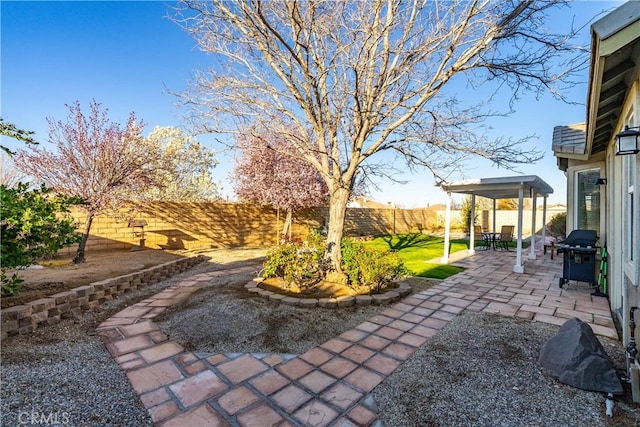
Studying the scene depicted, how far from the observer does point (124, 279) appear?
217 inches

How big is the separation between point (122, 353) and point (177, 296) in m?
2.11

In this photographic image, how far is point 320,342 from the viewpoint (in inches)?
139

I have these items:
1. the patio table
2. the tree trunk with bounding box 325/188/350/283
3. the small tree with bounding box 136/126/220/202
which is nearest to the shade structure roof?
the patio table

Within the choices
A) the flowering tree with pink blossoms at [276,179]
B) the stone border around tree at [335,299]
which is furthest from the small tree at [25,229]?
the flowering tree with pink blossoms at [276,179]

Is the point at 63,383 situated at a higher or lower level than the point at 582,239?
lower

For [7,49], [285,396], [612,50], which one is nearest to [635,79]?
[612,50]

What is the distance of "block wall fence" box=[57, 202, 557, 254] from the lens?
9.23 meters

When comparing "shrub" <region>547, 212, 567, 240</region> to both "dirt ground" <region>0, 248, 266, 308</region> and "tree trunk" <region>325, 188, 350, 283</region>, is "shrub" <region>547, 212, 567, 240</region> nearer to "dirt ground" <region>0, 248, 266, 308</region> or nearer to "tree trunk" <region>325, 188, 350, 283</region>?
"tree trunk" <region>325, 188, 350, 283</region>

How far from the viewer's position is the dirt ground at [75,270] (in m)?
4.37

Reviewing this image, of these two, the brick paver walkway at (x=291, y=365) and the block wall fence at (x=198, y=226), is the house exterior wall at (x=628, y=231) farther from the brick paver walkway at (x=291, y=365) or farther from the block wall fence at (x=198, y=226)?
the block wall fence at (x=198, y=226)

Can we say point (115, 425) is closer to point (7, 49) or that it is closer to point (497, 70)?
point (497, 70)

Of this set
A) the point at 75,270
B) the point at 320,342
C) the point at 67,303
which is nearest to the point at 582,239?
the point at 320,342

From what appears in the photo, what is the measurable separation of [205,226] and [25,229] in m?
8.25

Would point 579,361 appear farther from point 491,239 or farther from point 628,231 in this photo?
point 491,239
